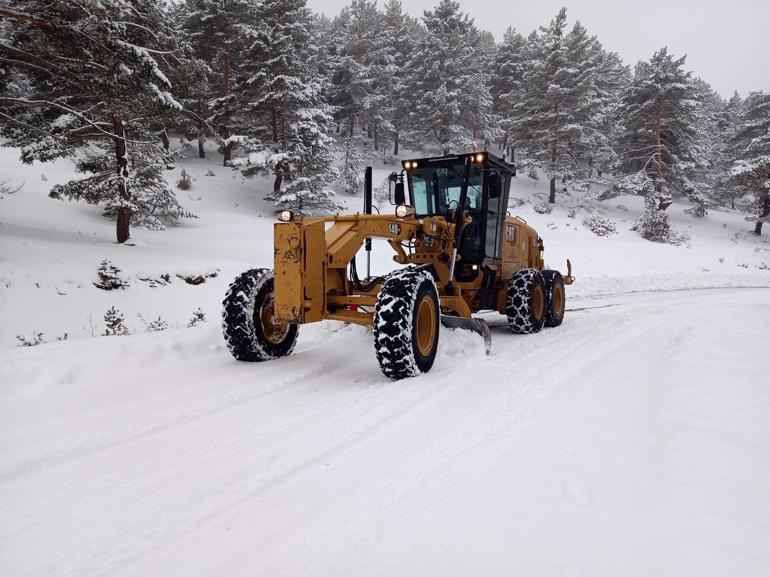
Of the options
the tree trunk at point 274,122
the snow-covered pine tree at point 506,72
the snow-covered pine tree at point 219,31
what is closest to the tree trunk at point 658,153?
the snow-covered pine tree at point 506,72

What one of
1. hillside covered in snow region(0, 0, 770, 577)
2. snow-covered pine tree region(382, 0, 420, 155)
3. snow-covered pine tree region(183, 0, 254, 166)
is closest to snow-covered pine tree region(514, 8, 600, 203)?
snow-covered pine tree region(382, 0, 420, 155)

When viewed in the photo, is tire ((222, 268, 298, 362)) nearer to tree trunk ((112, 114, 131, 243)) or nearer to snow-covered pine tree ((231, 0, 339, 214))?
tree trunk ((112, 114, 131, 243))

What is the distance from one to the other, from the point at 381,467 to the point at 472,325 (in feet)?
13.3

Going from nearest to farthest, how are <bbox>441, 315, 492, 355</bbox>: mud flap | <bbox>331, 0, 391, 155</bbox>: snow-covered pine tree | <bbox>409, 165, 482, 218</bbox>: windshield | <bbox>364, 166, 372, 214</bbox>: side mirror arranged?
<bbox>441, 315, 492, 355</bbox>: mud flap → <bbox>364, 166, 372, 214</bbox>: side mirror → <bbox>409, 165, 482, 218</bbox>: windshield → <bbox>331, 0, 391, 155</bbox>: snow-covered pine tree

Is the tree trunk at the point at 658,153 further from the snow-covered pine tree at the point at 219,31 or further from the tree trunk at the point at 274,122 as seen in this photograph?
the snow-covered pine tree at the point at 219,31

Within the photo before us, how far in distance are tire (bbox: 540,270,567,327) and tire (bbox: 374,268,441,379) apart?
3.97 m

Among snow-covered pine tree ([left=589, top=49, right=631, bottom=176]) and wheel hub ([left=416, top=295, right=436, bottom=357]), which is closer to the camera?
wheel hub ([left=416, top=295, right=436, bottom=357])

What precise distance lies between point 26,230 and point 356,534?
54.6 feet

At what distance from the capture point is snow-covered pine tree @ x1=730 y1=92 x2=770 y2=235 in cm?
2977

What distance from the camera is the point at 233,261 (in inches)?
587

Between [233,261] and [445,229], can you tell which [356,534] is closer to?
[445,229]

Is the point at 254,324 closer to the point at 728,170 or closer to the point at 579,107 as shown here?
the point at 579,107

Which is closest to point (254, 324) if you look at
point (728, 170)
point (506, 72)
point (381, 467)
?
point (381, 467)

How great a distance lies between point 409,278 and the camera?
16.5 feet
